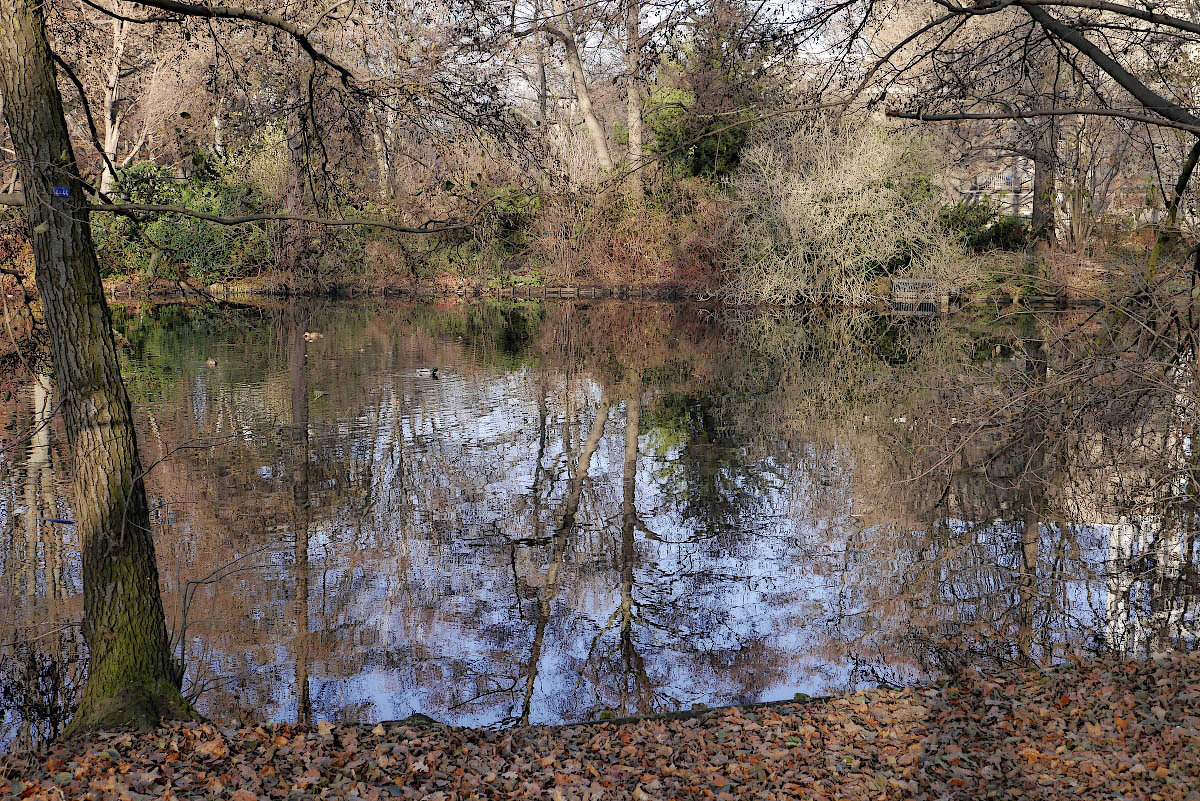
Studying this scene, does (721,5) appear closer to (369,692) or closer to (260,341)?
(369,692)

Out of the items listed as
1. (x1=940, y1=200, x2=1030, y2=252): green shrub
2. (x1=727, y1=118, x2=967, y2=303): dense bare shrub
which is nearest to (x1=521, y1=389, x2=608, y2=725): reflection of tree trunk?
(x1=727, y1=118, x2=967, y2=303): dense bare shrub

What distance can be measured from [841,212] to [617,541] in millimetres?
17798

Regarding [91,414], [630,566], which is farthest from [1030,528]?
[91,414]

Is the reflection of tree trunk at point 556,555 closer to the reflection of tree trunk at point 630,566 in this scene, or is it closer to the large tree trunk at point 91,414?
the reflection of tree trunk at point 630,566

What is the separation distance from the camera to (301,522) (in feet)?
29.2

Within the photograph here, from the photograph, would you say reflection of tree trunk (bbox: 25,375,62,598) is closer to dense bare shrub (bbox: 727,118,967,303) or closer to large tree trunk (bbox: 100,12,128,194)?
large tree trunk (bbox: 100,12,128,194)

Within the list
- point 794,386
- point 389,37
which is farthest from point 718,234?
point 389,37

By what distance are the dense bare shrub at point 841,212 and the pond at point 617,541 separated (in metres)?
11.0

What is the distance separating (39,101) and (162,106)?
24282 millimetres

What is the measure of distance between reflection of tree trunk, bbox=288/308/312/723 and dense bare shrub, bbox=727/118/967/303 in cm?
1268

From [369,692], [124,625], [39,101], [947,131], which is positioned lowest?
[369,692]

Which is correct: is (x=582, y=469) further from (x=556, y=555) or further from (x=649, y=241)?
(x=649, y=241)

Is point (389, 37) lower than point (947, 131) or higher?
lower

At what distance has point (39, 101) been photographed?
4.70 metres
